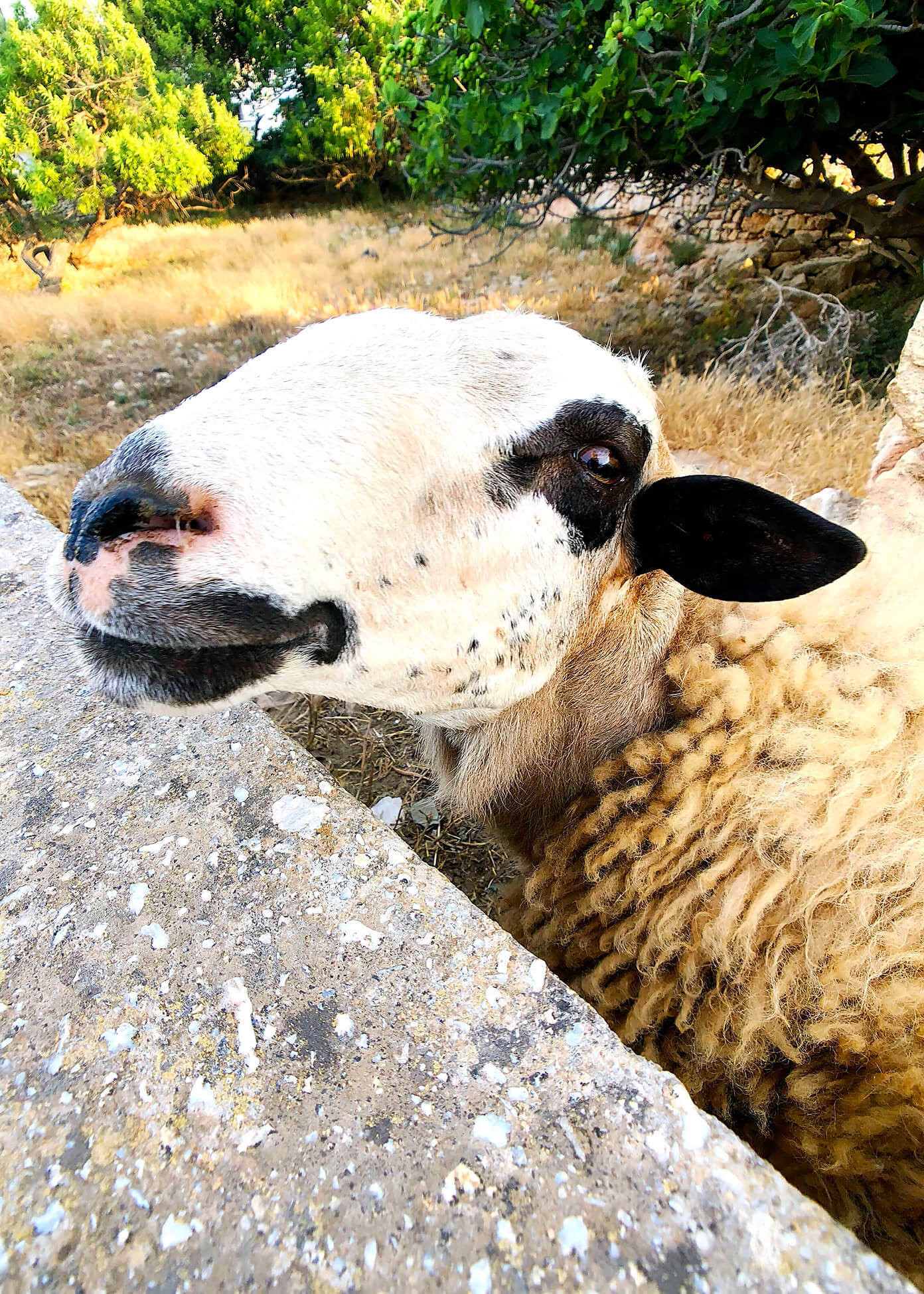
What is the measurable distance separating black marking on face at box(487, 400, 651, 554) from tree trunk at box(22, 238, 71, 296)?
12455 millimetres

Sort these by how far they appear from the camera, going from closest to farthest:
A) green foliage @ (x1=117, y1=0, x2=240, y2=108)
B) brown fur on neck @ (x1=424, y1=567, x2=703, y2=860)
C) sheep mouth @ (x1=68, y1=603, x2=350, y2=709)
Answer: sheep mouth @ (x1=68, y1=603, x2=350, y2=709)
brown fur on neck @ (x1=424, y1=567, x2=703, y2=860)
green foliage @ (x1=117, y1=0, x2=240, y2=108)

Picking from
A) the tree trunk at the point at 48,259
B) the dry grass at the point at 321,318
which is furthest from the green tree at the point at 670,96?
the tree trunk at the point at 48,259

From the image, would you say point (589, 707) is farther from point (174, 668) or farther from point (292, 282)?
point (292, 282)

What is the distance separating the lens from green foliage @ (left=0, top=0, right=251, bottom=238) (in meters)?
10.8

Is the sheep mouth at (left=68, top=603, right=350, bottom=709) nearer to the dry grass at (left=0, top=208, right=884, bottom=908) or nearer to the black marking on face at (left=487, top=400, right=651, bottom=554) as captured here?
the black marking on face at (left=487, top=400, right=651, bottom=554)

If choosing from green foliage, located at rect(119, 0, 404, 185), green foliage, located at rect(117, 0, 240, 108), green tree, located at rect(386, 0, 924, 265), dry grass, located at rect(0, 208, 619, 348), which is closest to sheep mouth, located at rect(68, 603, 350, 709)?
green tree, located at rect(386, 0, 924, 265)

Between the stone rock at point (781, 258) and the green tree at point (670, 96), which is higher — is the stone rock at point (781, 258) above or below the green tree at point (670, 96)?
below

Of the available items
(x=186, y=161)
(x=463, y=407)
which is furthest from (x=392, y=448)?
(x=186, y=161)

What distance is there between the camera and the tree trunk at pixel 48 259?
1098 centimetres

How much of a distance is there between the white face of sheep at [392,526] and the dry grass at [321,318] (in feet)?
4.12

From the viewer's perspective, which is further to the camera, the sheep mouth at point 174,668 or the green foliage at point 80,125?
the green foliage at point 80,125

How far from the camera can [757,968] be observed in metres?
1.46

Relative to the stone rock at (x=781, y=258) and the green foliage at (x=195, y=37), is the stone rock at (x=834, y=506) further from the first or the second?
the green foliage at (x=195, y=37)

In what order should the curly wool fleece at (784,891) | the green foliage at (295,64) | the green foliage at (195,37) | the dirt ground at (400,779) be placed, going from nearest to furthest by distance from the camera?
the curly wool fleece at (784,891), the dirt ground at (400,779), the green foliage at (295,64), the green foliage at (195,37)
